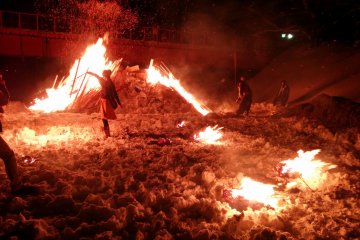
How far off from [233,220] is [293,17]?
26043 mm

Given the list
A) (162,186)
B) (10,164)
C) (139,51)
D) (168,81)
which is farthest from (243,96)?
(139,51)

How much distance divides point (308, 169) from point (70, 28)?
1814 cm

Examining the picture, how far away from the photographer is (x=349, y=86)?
16.0 meters

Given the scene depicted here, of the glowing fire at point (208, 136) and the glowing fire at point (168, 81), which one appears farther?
the glowing fire at point (168, 81)

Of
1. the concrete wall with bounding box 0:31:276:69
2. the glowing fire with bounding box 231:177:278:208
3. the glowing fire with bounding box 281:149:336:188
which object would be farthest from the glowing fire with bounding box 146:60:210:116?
the glowing fire with bounding box 231:177:278:208

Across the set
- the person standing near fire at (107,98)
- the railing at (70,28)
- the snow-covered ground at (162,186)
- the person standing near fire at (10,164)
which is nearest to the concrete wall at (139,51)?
the railing at (70,28)

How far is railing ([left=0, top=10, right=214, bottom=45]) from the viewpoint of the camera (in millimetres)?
21192

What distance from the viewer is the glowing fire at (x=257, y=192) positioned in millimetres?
5980

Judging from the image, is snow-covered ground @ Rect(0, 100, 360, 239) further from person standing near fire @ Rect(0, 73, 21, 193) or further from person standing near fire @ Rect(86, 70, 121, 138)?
person standing near fire @ Rect(86, 70, 121, 138)

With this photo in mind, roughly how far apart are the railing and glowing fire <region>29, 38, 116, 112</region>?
791cm

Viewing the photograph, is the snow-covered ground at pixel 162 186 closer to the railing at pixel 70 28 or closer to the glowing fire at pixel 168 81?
the glowing fire at pixel 168 81

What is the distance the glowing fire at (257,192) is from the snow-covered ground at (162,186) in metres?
0.14

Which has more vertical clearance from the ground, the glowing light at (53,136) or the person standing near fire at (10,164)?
the glowing light at (53,136)

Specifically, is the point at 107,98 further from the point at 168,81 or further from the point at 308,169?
the point at 168,81
